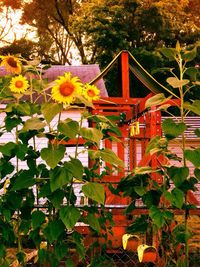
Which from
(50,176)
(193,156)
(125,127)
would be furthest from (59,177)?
(125,127)

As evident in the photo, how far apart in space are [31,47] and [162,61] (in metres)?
10.0

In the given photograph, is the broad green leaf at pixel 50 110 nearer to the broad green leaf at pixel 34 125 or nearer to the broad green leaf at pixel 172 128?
the broad green leaf at pixel 34 125

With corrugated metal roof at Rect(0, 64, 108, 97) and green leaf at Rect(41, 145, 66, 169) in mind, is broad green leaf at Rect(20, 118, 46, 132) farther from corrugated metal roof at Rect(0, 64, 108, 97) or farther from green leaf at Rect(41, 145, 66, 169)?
corrugated metal roof at Rect(0, 64, 108, 97)

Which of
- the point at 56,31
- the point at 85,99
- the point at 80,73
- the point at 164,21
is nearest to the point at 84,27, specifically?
the point at 164,21

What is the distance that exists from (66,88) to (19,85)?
432 millimetres

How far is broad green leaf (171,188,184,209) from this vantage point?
2.53 meters

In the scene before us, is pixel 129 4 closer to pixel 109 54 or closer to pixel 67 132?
→ pixel 109 54

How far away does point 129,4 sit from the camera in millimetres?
24688

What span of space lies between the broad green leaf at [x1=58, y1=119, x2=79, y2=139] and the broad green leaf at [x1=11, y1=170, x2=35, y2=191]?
1.15 feet

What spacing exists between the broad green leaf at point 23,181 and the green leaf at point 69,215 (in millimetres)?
218

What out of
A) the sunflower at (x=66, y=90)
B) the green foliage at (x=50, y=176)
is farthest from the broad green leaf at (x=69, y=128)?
the sunflower at (x=66, y=90)

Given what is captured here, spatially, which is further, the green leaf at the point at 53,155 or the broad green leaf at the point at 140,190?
the broad green leaf at the point at 140,190

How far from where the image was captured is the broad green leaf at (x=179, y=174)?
8.41 feet

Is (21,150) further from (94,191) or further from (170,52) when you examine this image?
(170,52)
